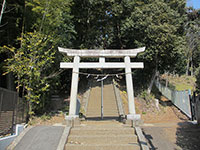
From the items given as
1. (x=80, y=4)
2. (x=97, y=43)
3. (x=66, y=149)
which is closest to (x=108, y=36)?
(x=97, y=43)

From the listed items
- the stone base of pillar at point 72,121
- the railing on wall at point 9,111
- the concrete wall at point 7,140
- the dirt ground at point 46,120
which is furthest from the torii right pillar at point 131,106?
the railing on wall at point 9,111

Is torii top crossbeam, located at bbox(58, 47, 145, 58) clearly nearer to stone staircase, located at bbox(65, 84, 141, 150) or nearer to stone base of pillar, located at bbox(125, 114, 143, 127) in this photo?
stone base of pillar, located at bbox(125, 114, 143, 127)

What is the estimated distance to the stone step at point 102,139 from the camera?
562 centimetres

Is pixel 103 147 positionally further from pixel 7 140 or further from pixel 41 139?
pixel 7 140

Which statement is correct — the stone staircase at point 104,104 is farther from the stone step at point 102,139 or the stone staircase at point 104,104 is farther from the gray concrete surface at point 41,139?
the stone step at point 102,139

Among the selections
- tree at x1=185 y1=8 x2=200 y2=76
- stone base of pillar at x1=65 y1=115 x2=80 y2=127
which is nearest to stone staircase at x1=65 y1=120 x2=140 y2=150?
stone base of pillar at x1=65 y1=115 x2=80 y2=127

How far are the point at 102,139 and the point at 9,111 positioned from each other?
3560 millimetres

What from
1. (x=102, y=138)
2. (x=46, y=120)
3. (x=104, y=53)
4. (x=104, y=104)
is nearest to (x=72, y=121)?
(x=102, y=138)

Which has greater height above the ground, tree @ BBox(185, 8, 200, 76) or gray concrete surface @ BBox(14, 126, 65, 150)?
tree @ BBox(185, 8, 200, 76)

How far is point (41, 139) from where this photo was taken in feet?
18.7

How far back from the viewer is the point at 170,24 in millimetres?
11617

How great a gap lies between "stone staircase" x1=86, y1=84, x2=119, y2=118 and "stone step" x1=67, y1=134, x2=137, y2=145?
15.3 ft

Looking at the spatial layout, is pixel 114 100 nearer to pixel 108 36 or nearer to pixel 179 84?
pixel 108 36

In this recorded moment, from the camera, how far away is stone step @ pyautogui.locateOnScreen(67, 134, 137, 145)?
221 inches
